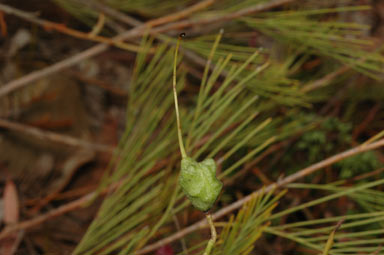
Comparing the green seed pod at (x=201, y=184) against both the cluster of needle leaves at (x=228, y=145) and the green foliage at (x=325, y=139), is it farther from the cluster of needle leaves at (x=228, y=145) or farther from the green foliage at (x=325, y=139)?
the green foliage at (x=325, y=139)

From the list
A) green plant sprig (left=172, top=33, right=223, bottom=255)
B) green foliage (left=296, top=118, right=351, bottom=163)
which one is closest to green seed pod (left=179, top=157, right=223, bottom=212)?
green plant sprig (left=172, top=33, right=223, bottom=255)

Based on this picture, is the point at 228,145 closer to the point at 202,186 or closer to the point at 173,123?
the point at 173,123

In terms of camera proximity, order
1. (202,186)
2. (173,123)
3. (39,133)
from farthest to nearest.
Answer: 1. (39,133)
2. (173,123)
3. (202,186)

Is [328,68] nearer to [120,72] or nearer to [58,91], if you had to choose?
[120,72]

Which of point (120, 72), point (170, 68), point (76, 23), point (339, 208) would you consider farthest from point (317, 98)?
point (76, 23)

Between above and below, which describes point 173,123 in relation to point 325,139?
above

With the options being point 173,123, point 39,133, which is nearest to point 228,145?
point 173,123

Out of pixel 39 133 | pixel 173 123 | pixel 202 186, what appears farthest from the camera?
pixel 39 133

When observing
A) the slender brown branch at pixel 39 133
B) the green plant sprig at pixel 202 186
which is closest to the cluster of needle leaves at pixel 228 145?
the green plant sprig at pixel 202 186
